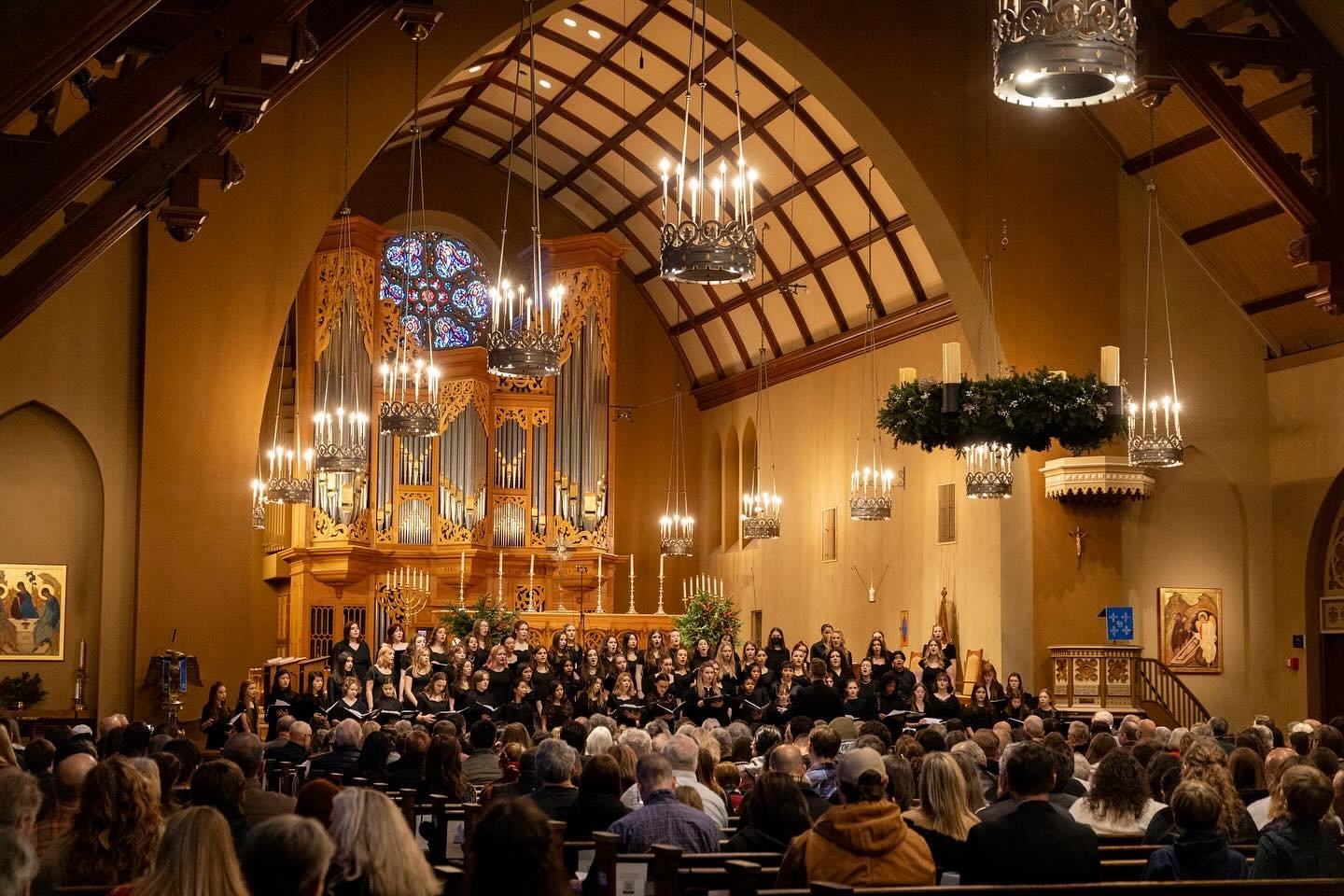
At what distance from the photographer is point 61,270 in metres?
10.5

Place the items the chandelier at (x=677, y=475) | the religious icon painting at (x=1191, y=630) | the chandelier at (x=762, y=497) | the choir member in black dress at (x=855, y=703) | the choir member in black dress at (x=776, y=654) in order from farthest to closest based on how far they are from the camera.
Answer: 1. the chandelier at (x=677, y=475)
2. the chandelier at (x=762, y=497)
3. the religious icon painting at (x=1191, y=630)
4. the choir member in black dress at (x=776, y=654)
5. the choir member in black dress at (x=855, y=703)

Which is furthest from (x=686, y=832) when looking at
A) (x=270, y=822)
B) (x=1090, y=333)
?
(x=1090, y=333)

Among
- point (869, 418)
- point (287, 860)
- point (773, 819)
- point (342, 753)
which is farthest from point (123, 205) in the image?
point (869, 418)

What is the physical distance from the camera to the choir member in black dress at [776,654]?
611 inches

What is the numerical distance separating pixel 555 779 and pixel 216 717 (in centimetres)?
727

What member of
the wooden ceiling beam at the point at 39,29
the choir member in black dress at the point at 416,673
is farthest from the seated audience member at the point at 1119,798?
the choir member in black dress at the point at 416,673

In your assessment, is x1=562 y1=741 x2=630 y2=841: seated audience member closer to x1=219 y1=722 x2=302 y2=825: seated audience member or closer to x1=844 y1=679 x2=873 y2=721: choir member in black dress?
x1=219 y1=722 x2=302 y2=825: seated audience member

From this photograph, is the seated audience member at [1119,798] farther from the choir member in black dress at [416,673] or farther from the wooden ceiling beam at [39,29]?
the choir member in black dress at [416,673]

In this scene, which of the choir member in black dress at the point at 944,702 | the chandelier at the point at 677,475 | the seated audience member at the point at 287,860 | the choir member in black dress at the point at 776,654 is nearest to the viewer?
the seated audience member at the point at 287,860

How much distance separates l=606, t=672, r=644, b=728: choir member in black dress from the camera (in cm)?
1405

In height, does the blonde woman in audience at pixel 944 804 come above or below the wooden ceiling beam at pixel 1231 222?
below

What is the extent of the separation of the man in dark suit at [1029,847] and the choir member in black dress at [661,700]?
9097mm

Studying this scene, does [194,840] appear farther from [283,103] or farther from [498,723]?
[283,103]

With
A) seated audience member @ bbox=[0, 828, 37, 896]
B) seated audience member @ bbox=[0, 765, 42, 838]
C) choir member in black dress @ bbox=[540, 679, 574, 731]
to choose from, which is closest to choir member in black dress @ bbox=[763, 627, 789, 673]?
choir member in black dress @ bbox=[540, 679, 574, 731]
